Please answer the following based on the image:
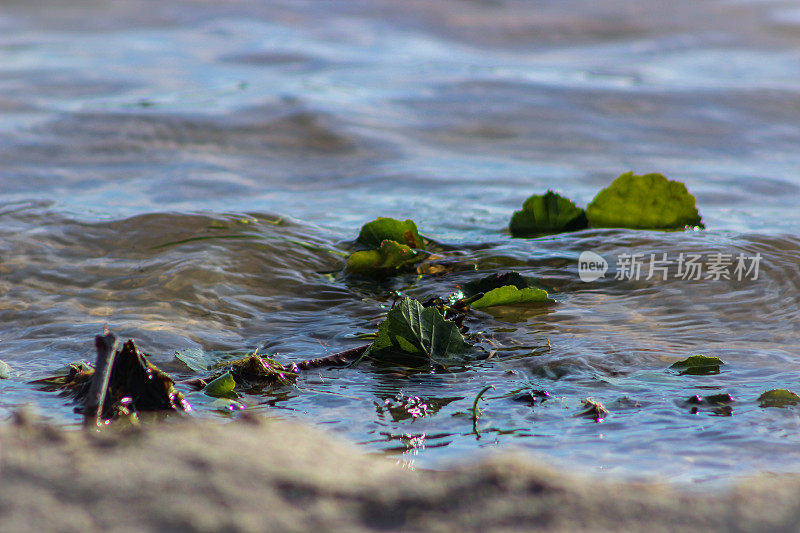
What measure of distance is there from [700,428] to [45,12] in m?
9.07

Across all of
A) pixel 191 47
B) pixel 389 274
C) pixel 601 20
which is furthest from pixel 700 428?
pixel 601 20

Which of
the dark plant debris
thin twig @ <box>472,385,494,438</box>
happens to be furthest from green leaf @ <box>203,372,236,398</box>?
thin twig @ <box>472,385,494,438</box>

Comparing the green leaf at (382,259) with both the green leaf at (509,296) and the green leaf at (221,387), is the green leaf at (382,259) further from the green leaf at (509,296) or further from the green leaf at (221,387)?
the green leaf at (221,387)

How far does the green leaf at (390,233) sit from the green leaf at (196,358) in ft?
3.25

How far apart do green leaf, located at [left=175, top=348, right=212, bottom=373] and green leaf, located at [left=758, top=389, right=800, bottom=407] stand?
1.22 m

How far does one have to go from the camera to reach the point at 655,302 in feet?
7.96

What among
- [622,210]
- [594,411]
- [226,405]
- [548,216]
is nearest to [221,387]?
[226,405]

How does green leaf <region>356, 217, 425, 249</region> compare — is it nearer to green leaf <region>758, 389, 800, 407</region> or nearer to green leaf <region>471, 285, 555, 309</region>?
green leaf <region>471, 285, 555, 309</region>

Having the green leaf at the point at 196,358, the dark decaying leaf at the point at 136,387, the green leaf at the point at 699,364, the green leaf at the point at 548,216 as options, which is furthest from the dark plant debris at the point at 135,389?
the green leaf at the point at 548,216

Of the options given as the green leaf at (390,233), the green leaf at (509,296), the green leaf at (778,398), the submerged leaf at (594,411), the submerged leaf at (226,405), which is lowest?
the submerged leaf at (226,405)

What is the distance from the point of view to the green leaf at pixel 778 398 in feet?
5.31

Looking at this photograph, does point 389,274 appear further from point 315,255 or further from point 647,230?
point 647,230

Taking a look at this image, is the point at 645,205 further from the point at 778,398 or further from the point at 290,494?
the point at 290,494

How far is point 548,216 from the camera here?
3102mm
